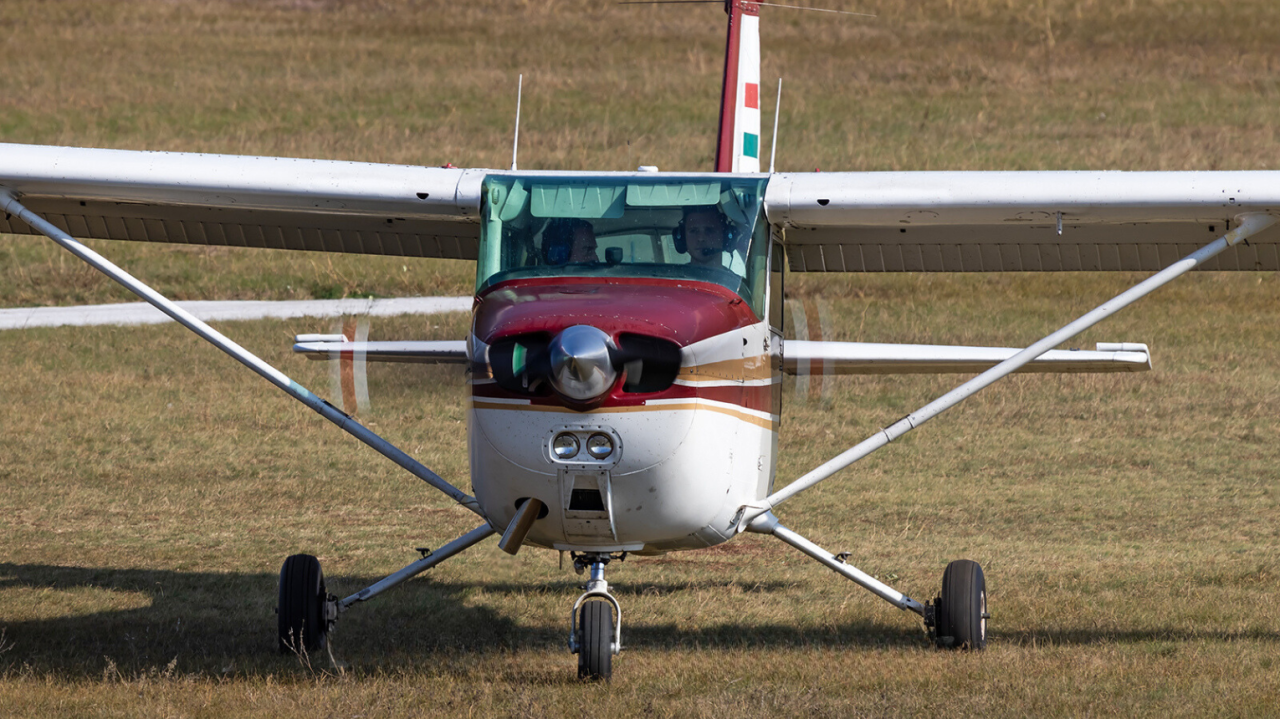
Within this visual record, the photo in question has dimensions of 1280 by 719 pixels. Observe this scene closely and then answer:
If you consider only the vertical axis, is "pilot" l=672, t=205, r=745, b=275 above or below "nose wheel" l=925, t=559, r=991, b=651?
above

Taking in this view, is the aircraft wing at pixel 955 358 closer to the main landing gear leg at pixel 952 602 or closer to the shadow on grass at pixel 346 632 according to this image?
the main landing gear leg at pixel 952 602

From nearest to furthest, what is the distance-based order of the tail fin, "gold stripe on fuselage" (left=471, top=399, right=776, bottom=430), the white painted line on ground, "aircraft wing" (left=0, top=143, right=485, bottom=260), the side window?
1. "gold stripe on fuselage" (left=471, top=399, right=776, bottom=430)
2. the side window
3. "aircraft wing" (left=0, top=143, right=485, bottom=260)
4. the tail fin
5. the white painted line on ground

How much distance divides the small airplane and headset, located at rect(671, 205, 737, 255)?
1 centimetres

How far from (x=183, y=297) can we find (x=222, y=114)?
35.3 feet

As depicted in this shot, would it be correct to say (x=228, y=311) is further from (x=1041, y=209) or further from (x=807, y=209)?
(x=1041, y=209)

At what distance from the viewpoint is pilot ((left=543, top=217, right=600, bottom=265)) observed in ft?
20.5

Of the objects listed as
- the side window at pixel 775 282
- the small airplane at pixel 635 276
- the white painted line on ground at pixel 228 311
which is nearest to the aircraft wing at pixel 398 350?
the small airplane at pixel 635 276

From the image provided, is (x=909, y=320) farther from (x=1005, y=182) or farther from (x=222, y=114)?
(x=222, y=114)

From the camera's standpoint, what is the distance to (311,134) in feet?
92.3

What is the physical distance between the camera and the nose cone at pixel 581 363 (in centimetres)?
519

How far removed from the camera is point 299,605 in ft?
23.2

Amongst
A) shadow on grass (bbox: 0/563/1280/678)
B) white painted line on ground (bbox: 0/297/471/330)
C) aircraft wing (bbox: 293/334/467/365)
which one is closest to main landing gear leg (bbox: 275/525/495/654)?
shadow on grass (bbox: 0/563/1280/678)

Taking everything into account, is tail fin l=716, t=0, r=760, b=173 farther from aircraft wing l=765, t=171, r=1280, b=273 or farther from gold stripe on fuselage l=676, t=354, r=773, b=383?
gold stripe on fuselage l=676, t=354, r=773, b=383

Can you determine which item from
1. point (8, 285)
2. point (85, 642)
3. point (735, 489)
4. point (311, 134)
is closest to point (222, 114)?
point (311, 134)
